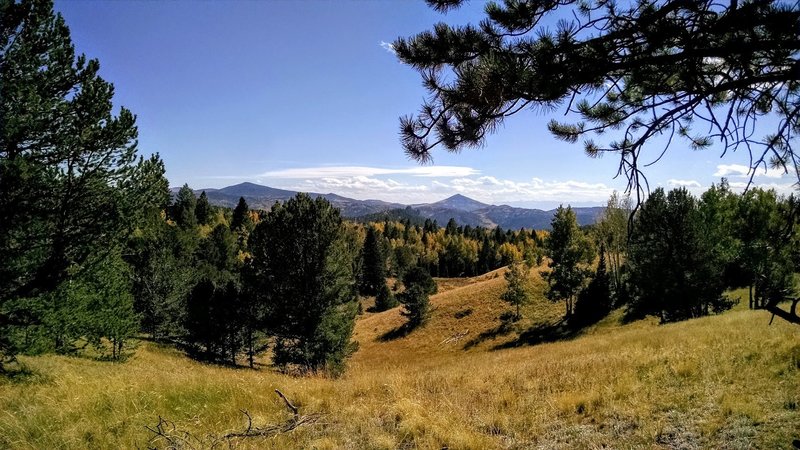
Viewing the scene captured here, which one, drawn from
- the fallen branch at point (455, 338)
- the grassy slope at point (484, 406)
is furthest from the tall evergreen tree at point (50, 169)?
the fallen branch at point (455, 338)

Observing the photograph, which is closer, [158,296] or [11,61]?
[11,61]

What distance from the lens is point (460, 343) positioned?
138ft

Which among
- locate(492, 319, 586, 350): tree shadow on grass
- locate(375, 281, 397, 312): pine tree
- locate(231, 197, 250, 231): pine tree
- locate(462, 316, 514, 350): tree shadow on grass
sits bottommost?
locate(375, 281, 397, 312): pine tree

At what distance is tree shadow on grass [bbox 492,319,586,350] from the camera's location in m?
37.2

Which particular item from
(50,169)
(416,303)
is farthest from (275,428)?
(416,303)

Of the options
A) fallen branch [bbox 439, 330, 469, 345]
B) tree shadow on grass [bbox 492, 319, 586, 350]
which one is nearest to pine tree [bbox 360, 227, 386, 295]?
fallen branch [bbox 439, 330, 469, 345]

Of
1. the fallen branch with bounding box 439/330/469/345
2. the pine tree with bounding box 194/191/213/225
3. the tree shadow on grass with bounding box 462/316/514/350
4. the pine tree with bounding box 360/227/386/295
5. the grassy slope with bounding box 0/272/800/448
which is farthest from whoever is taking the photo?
the pine tree with bounding box 194/191/213/225

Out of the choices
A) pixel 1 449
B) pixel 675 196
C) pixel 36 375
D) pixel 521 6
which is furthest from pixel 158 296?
pixel 675 196

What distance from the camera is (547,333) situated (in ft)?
130

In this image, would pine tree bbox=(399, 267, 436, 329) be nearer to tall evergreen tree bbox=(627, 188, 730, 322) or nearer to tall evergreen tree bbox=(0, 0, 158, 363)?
tall evergreen tree bbox=(627, 188, 730, 322)

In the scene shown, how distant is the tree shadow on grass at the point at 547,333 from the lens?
37219 millimetres

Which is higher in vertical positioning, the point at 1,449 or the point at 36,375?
the point at 1,449

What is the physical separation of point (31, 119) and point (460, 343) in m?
39.4

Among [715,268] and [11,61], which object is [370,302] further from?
[11,61]
